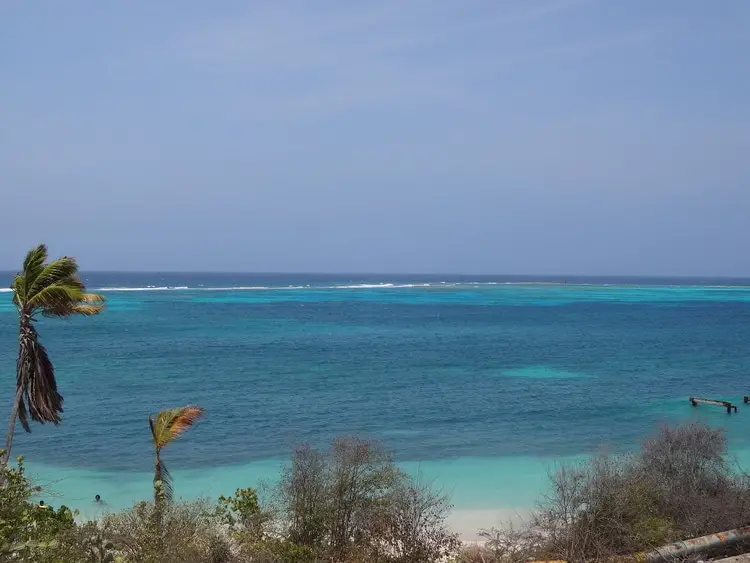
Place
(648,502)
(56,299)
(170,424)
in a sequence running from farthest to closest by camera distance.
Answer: (648,502) < (170,424) < (56,299)

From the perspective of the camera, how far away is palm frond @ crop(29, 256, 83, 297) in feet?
44.9

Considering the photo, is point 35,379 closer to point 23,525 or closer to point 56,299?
point 56,299

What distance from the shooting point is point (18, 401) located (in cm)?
1312

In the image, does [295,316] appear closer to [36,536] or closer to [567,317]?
[567,317]

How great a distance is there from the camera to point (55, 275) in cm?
1380

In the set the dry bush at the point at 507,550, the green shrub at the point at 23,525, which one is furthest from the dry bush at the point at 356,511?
the green shrub at the point at 23,525

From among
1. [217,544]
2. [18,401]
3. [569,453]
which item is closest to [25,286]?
[18,401]

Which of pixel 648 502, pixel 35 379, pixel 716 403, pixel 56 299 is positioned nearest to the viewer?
pixel 56 299

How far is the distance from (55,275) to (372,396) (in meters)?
28.7

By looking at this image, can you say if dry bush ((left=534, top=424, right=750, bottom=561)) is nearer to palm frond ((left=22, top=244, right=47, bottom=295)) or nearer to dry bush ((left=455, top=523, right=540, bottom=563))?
dry bush ((left=455, top=523, right=540, bottom=563))

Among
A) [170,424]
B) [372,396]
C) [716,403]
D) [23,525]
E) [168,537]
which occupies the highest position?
[170,424]

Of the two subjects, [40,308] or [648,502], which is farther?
[648,502]

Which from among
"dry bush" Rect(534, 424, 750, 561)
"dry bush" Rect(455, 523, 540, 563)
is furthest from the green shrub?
"dry bush" Rect(534, 424, 750, 561)

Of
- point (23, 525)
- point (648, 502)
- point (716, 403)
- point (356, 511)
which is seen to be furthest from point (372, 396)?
point (23, 525)
